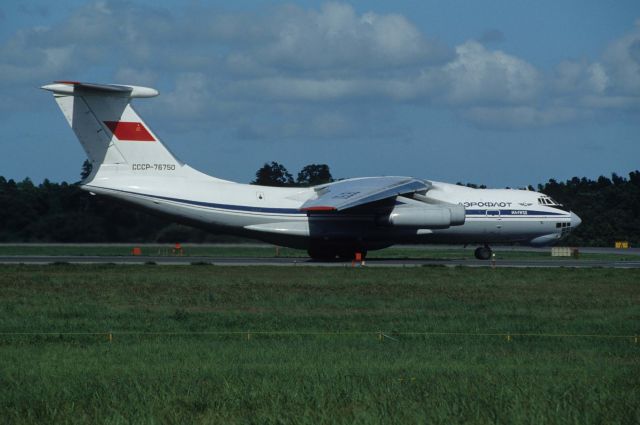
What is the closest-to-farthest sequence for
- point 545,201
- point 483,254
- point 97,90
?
point 97,90, point 545,201, point 483,254

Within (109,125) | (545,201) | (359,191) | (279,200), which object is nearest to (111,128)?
(109,125)

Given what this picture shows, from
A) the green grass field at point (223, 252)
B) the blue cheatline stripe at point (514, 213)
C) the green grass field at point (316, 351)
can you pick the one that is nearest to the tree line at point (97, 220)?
the green grass field at point (223, 252)

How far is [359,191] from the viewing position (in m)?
39.1

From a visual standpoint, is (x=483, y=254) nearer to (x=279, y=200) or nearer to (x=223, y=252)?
(x=279, y=200)

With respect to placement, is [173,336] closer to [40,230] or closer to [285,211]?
[285,211]

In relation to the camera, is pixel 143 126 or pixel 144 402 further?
pixel 143 126

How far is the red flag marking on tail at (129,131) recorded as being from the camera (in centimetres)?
3794

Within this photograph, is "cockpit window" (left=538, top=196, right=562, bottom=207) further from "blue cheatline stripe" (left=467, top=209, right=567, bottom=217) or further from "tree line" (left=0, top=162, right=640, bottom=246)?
"tree line" (left=0, top=162, right=640, bottom=246)

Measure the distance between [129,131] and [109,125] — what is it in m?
0.91

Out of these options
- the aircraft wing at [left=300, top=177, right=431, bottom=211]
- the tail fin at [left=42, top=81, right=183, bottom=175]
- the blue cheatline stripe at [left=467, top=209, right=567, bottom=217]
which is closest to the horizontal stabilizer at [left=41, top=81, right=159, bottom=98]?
the tail fin at [left=42, top=81, right=183, bottom=175]

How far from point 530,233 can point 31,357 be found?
33.3 m

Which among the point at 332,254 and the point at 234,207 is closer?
the point at 234,207

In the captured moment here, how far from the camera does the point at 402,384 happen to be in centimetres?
1023

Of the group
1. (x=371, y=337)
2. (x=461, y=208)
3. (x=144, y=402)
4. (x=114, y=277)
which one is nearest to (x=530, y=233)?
(x=461, y=208)
